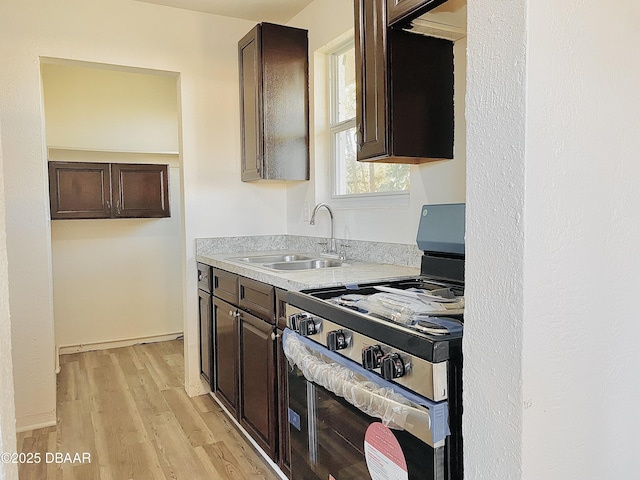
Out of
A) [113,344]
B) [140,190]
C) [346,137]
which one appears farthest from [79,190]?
[346,137]

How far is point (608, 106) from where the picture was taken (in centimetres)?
93

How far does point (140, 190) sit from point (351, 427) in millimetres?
3369

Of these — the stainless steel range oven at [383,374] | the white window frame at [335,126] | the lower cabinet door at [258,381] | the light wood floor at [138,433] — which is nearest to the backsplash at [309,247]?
the white window frame at [335,126]

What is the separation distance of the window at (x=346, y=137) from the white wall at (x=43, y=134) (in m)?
0.68

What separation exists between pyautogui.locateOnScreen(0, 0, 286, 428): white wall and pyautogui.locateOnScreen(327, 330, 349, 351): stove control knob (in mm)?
2032

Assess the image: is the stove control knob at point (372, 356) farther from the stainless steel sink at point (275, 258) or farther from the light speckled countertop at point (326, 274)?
the stainless steel sink at point (275, 258)

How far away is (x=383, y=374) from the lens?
1174 mm

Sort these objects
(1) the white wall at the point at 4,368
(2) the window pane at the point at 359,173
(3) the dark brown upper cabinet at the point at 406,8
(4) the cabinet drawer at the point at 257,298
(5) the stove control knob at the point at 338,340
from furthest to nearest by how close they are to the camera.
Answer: (2) the window pane at the point at 359,173
(4) the cabinet drawer at the point at 257,298
(3) the dark brown upper cabinet at the point at 406,8
(5) the stove control knob at the point at 338,340
(1) the white wall at the point at 4,368

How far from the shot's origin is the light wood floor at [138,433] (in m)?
2.27

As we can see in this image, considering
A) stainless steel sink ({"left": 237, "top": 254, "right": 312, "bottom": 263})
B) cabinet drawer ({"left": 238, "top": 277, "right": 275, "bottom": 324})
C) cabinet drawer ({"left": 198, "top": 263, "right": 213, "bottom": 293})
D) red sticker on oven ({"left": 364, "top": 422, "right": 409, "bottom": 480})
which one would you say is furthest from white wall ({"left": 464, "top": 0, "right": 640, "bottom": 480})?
cabinet drawer ({"left": 198, "top": 263, "right": 213, "bottom": 293})

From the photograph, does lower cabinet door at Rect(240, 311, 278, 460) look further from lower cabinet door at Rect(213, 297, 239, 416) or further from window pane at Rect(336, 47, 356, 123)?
window pane at Rect(336, 47, 356, 123)

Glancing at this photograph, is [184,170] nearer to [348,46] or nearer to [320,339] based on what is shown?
[348,46]

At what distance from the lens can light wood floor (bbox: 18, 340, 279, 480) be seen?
2273 mm

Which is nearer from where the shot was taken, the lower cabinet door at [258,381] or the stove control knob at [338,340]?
the stove control knob at [338,340]
